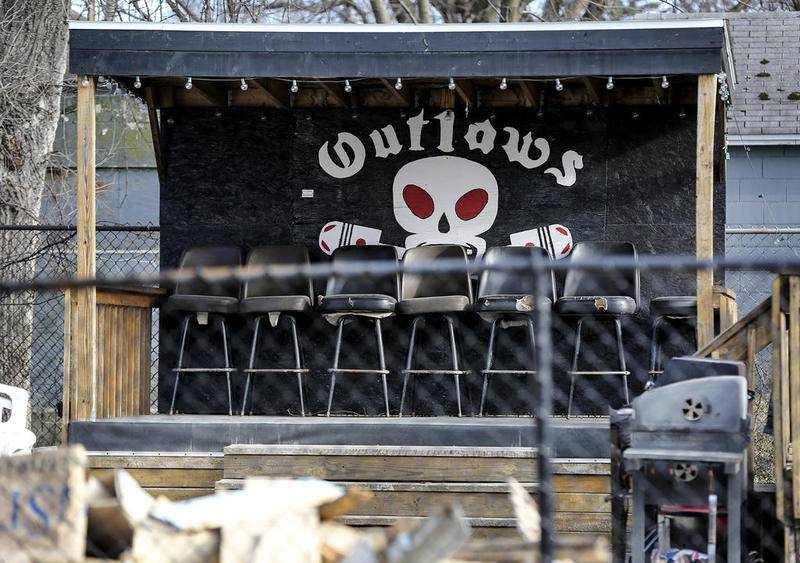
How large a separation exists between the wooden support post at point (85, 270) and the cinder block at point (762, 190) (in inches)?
268

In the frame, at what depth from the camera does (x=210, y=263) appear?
7008mm

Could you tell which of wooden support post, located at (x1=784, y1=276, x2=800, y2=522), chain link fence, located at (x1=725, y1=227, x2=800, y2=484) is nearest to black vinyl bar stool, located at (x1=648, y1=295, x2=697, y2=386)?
wooden support post, located at (x1=784, y1=276, x2=800, y2=522)

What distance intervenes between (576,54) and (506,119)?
1.41 metres

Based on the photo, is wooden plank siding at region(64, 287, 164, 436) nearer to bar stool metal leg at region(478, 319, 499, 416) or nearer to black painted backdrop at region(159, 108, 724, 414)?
black painted backdrop at region(159, 108, 724, 414)

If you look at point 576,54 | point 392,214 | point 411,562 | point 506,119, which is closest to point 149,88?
point 392,214

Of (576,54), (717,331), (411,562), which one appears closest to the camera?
(411,562)

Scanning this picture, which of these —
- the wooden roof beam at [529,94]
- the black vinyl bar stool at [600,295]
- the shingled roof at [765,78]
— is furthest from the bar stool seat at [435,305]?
the shingled roof at [765,78]

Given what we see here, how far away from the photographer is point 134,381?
6656mm

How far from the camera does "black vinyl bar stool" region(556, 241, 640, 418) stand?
6.20m

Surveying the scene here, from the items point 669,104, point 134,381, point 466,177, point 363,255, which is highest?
point 669,104

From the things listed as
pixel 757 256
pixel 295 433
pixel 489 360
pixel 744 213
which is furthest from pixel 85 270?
pixel 744 213

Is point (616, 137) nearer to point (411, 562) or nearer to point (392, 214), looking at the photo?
point (392, 214)

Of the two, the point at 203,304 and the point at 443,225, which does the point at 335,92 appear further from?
the point at 203,304

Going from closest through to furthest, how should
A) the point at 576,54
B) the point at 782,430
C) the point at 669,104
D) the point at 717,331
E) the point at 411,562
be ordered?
the point at 411,562, the point at 782,430, the point at 576,54, the point at 717,331, the point at 669,104
